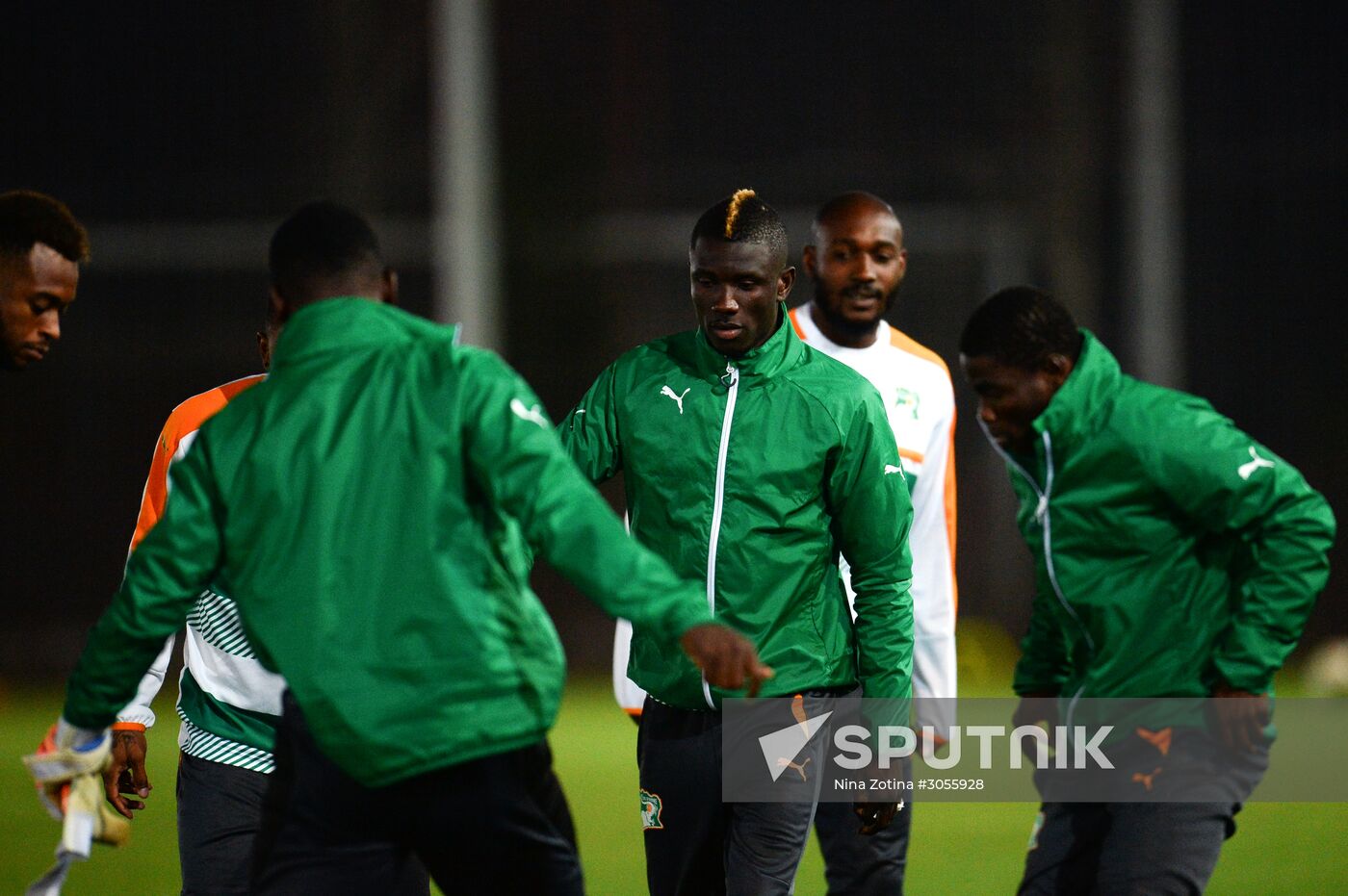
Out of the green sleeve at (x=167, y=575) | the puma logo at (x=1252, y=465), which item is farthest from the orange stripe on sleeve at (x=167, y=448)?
the puma logo at (x=1252, y=465)

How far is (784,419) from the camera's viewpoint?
13.0 ft

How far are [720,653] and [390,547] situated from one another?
636mm

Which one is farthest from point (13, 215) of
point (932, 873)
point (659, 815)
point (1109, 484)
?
point (932, 873)

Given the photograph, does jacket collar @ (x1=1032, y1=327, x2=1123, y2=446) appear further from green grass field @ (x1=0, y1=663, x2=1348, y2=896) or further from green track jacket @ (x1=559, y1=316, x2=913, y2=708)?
green grass field @ (x1=0, y1=663, x2=1348, y2=896)

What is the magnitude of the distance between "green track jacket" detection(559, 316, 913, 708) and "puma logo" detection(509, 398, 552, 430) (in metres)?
1.06

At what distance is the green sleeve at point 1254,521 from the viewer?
3.49 meters

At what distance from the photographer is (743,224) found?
13.4ft

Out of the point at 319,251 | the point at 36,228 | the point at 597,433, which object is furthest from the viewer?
the point at 597,433

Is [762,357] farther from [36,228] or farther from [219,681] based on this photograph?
[36,228]

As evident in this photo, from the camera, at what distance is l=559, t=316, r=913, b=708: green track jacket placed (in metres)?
3.90

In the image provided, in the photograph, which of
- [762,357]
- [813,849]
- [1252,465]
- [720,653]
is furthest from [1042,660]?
[813,849]

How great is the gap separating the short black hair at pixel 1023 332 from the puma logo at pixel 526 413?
1.22 m

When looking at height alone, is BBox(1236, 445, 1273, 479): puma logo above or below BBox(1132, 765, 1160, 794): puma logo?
above

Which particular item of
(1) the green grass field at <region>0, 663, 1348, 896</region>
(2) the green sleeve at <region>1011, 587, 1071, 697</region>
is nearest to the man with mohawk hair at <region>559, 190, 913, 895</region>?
(2) the green sleeve at <region>1011, 587, 1071, 697</region>
